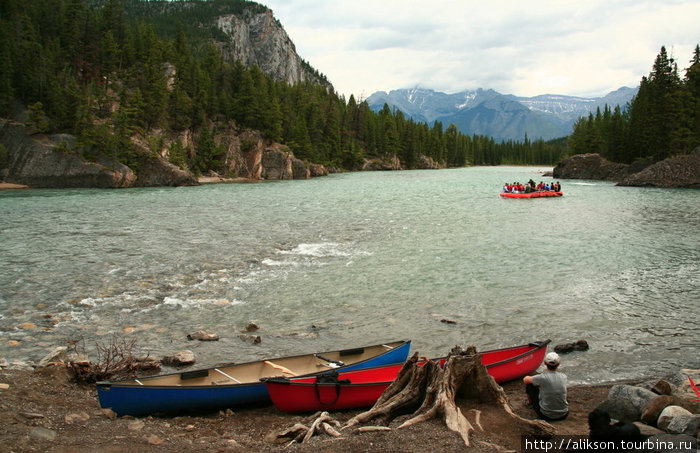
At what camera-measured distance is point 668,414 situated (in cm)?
714

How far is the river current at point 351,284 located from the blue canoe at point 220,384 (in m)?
1.83

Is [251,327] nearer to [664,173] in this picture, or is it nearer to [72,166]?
[72,166]

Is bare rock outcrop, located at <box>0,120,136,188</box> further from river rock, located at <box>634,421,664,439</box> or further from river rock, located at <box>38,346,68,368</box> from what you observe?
river rock, located at <box>634,421,664,439</box>

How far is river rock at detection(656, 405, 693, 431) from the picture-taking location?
704 centimetres

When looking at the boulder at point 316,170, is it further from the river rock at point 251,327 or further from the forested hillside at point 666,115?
the river rock at point 251,327

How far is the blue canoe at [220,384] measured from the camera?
27.2 feet

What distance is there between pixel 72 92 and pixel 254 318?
6481 cm

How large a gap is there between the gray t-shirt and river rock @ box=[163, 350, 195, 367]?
8153 millimetres

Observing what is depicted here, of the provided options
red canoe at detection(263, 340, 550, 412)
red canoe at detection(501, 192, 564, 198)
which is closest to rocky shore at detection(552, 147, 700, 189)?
red canoe at detection(501, 192, 564, 198)

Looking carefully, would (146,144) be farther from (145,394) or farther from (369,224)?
(145,394)

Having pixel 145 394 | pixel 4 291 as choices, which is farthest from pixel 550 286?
pixel 4 291

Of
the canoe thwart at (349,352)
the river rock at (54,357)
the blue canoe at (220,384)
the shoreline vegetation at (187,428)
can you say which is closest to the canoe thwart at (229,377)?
the blue canoe at (220,384)

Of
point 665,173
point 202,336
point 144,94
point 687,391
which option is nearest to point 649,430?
point 687,391

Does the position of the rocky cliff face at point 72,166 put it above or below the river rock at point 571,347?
above
